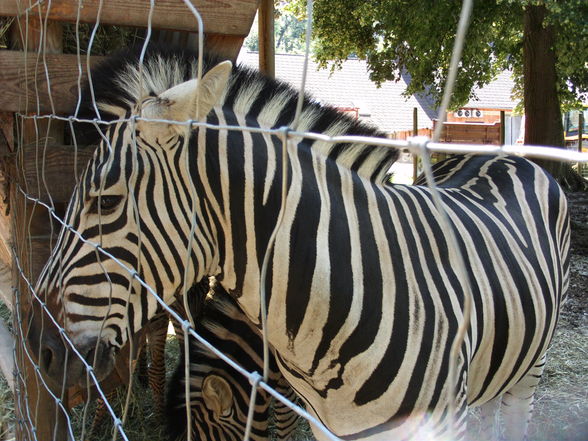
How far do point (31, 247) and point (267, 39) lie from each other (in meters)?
3.51

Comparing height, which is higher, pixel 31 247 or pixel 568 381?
pixel 31 247

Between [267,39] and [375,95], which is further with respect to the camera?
[375,95]

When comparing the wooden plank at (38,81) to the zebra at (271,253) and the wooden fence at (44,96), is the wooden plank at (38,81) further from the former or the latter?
the zebra at (271,253)

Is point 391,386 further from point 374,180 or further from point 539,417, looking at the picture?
point 539,417

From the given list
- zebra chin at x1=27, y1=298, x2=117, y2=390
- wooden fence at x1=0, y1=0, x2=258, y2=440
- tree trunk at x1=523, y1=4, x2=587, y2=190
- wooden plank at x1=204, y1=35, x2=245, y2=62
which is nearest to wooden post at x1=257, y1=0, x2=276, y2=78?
wooden fence at x1=0, y1=0, x2=258, y2=440

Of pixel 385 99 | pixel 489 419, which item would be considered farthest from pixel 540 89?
pixel 385 99

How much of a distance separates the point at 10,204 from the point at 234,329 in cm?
133

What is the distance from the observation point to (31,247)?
2.55m

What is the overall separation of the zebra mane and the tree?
19.3 feet

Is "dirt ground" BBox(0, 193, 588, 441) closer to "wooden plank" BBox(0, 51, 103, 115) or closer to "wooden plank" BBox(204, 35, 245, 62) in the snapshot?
"wooden plank" BBox(0, 51, 103, 115)

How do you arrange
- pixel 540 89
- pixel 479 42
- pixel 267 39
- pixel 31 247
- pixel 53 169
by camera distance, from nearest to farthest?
pixel 53 169
pixel 31 247
pixel 267 39
pixel 479 42
pixel 540 89

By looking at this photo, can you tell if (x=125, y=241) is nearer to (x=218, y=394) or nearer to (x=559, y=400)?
(x=218, y=394)

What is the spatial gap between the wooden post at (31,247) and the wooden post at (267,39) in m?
3.05

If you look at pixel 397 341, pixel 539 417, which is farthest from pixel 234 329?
pixel 539 417
